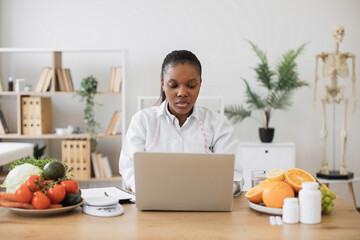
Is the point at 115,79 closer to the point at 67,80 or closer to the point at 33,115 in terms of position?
the point at 67,80

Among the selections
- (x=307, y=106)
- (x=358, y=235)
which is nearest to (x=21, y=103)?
(x=307, y=106)

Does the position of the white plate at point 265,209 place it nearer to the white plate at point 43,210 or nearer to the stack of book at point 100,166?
the white plate at point 43,210

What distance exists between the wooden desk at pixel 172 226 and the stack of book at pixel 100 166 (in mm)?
2817

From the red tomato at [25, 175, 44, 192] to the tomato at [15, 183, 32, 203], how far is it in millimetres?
13

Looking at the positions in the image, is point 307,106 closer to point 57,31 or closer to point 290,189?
point 57,31

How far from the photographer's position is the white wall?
4746 mm

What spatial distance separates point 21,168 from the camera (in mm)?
1710

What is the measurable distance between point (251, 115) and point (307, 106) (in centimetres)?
59

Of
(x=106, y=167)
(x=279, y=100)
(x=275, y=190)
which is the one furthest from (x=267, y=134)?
(x=275, y=190)

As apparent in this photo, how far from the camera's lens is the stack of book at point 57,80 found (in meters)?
4.51

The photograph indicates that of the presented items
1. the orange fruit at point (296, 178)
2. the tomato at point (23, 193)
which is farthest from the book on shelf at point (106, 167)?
the orange fruit at point (296, 178)

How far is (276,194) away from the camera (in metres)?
1.65

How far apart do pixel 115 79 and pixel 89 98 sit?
32 centimetres

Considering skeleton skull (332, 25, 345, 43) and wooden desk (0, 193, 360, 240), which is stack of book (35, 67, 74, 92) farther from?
wooden desk (0, 193, 360, 240)
